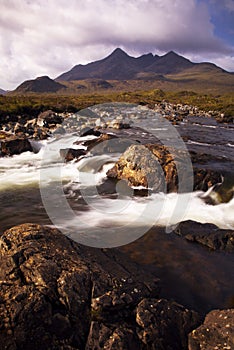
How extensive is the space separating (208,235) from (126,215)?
2.76m

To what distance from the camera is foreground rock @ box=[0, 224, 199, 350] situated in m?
3.70

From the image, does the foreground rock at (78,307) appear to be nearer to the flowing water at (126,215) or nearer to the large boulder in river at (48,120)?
the flowing water at (126,215)

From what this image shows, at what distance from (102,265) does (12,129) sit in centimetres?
2253

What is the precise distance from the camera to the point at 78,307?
4.03 metres

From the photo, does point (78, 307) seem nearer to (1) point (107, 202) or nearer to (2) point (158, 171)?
(1) point (107, 202)

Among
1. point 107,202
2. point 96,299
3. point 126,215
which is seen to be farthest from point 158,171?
point 96,299

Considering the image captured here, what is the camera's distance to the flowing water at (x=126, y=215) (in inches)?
224

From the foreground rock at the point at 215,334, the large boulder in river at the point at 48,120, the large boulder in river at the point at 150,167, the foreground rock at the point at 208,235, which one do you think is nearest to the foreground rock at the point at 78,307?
the foreground rock at the point at 215,334

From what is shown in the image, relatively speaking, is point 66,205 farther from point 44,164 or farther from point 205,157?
point 205,157

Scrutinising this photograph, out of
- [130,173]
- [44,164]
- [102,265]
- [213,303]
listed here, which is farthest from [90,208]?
[44,164]

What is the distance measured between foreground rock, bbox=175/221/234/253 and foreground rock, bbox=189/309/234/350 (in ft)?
9.50

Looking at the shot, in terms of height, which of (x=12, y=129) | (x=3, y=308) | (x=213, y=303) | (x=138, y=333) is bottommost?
(x=213, y=303)

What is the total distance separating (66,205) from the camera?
9.77 metres

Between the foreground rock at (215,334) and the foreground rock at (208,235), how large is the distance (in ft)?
9.50
